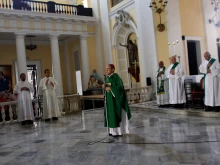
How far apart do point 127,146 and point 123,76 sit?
31.7ft

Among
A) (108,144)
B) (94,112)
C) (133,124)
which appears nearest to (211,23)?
(94,112)

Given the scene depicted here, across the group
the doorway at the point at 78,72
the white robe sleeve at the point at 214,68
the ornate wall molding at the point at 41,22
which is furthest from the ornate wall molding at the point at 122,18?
the white robe sleeve at the point at 214,68

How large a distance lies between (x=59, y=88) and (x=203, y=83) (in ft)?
27.4

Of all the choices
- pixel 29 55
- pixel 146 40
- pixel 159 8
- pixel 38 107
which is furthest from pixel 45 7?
pixel 38 107

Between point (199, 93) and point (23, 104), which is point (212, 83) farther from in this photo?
point (23, 104)

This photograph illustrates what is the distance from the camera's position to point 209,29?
12.4 metres

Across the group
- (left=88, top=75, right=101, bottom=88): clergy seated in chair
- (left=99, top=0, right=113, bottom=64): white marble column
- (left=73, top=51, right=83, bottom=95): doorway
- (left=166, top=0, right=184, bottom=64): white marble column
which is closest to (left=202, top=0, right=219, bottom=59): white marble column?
(left=166, top=0, right=184, bottom=64): white marble column

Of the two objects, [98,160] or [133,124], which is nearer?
[98,160]

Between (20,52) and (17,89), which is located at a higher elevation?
(20,52)

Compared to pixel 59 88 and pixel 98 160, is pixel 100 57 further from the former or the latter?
pixel 98 160

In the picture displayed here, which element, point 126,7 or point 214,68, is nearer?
point 214,68

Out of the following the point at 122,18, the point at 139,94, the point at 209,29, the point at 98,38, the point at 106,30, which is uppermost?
the point at 122,18

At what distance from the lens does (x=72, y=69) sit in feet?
57.2

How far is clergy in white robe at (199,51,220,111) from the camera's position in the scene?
684cm
